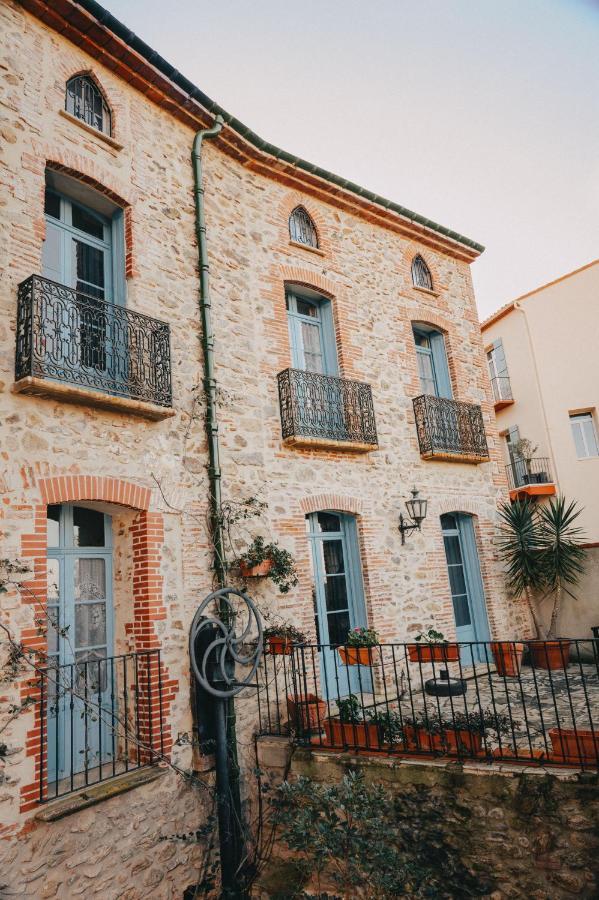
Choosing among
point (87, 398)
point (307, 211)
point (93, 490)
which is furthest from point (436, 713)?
point (307, 211)

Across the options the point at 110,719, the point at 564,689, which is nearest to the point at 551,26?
the point at 110,719

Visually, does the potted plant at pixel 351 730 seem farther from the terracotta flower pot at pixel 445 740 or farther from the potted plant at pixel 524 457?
the potted plant at pixel 524 457

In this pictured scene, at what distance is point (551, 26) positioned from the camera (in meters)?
1.67

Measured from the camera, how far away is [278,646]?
20.6ft

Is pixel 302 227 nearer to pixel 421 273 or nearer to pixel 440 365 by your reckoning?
pixel 421 273

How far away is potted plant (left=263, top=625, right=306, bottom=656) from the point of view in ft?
20.5

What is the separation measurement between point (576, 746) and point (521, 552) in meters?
5.56

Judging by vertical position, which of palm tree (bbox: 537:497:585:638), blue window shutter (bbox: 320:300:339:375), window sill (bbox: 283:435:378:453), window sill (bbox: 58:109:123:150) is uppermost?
window sill (bbox: 58:109:123:150)

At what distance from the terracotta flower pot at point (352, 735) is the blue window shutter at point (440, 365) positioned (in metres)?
6.54

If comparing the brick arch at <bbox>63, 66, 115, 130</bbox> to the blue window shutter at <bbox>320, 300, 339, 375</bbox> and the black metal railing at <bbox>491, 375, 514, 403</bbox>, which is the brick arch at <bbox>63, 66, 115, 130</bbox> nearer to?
the blue window shutter at <bbox>320, 300, 339, 375</bbox>

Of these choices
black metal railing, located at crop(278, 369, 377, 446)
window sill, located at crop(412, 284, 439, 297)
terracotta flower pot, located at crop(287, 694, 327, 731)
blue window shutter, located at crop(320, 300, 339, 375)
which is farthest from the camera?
window sill, located at crop(412, 284, 439, 297)

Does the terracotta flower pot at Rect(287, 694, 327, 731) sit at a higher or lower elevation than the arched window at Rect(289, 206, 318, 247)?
lower

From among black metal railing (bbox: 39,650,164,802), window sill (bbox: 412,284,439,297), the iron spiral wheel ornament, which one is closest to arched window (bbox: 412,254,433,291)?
window sill (bbox: 412,284,439,297)

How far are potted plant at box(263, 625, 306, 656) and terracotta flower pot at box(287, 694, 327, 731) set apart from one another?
1.85 feet
